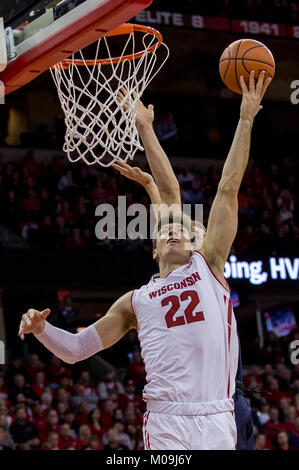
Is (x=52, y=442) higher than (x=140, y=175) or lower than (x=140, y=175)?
lower

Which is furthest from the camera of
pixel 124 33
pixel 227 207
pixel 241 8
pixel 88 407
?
pixel 241 8

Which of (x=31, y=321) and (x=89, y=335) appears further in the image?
(x=89, y=335)

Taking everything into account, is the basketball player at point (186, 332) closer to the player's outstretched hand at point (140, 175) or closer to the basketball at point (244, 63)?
the basketball at point (244, 63)

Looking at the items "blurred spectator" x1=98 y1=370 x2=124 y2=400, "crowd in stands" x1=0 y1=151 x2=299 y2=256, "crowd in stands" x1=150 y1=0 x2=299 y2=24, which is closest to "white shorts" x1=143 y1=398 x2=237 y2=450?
"blurred spectator" x1=98 y1=370 x2=124 y2=400

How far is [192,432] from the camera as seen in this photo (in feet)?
13.1

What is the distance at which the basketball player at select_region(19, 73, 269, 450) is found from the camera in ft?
13.2

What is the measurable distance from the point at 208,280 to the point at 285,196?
13.5 m

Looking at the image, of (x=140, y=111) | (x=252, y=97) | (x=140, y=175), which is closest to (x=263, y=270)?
(x=140, y=111)

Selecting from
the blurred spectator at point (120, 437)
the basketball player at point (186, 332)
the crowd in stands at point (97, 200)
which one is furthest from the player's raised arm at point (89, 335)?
the crowd in stands at point (97, 200)

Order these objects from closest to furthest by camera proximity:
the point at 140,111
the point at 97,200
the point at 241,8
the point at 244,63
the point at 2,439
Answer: the point at 244,63 → the point at 140,111 → the point at 2,439 → the point at 97,200 → the point at 241,8

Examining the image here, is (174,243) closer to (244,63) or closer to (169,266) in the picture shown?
(169,266)

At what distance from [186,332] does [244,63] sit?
1.66 meters

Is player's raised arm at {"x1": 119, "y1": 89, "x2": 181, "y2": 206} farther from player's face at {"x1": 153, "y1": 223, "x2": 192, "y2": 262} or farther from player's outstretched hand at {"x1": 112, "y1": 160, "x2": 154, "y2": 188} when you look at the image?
player's face at {"x1": 153, "y1": 223, "x2": 192, "y2": 262}
